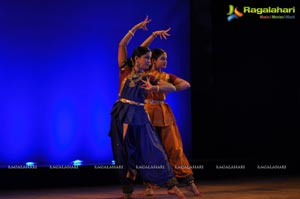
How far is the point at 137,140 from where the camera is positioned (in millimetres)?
4500

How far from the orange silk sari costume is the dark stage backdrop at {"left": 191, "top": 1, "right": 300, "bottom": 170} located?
1.82 metres

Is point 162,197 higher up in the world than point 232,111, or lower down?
lower down

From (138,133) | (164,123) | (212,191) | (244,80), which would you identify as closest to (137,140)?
(138,133)

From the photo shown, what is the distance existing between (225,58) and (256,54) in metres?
0.37

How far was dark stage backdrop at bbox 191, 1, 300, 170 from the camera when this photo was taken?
6.72 m

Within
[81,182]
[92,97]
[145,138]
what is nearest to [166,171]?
[145,138]

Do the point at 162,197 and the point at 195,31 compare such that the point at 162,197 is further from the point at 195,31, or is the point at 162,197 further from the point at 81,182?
the point at 195,31

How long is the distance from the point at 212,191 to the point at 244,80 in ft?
6.50

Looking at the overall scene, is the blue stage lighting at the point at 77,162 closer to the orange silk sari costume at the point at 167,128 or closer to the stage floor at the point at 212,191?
the stage floor at the point at 212,191

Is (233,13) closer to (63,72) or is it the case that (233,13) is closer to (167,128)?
(63,72)

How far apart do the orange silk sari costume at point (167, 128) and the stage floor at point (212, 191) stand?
0.81 feet

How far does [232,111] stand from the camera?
6887 millimetres

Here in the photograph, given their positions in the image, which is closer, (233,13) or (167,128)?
(167,128)

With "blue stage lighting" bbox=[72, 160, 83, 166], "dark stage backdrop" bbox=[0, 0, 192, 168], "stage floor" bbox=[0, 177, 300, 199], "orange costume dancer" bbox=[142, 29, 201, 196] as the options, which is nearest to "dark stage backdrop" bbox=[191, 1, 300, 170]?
"dark stage backdrop" bbox=[0, 0, 192, 168]
